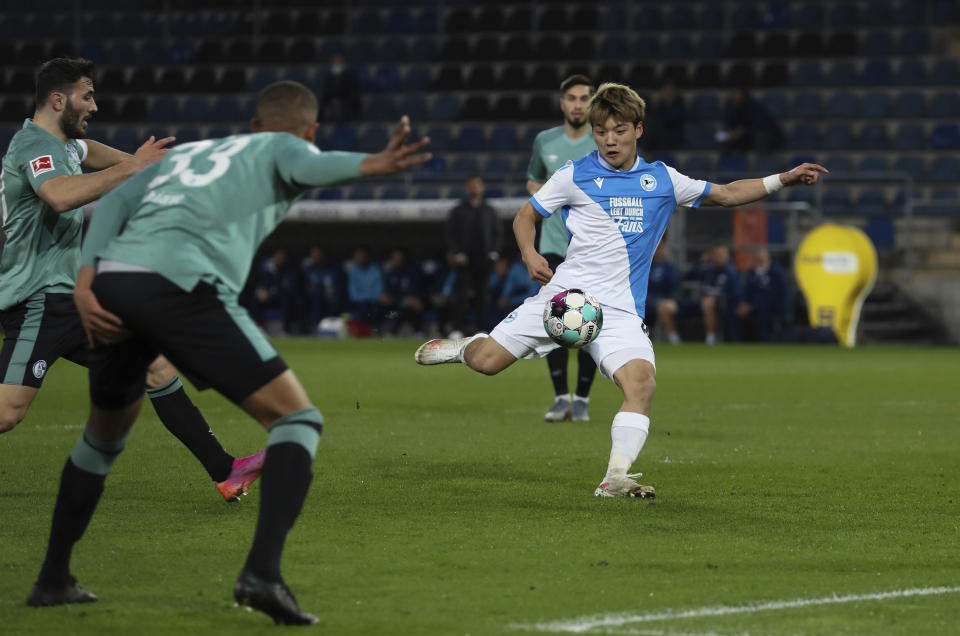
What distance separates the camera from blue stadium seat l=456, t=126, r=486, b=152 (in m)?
29.1

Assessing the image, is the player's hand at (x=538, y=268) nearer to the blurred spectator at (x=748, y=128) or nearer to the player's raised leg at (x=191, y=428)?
the player's raised leg at (x=191, y=428)

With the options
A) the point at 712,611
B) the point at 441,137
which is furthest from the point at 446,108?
the point at 712,611

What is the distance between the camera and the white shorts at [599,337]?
7230 mm

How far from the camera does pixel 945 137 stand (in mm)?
→ 26156

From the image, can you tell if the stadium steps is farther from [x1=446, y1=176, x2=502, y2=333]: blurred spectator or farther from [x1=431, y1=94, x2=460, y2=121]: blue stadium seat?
[x1=431, y1=94, x2=460, y2=121]: blue stadium seat

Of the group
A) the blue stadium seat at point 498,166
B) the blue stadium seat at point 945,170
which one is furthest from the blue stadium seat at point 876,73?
the blue stadium seat at point 498,166

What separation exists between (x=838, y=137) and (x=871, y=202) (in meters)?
2.01

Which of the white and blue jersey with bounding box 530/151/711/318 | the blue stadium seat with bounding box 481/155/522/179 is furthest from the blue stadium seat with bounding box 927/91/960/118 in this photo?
the white and blue jersey with bounding box 530/151/711/318

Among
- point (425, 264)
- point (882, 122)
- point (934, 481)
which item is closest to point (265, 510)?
point (934, 481)

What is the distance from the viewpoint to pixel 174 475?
25.9 ft

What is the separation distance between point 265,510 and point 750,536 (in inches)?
95.7

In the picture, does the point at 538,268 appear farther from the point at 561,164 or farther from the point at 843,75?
the point at 843,75

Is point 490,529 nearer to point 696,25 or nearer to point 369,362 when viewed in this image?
point 369,362

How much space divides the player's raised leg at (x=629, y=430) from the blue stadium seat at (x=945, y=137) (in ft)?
67.6
